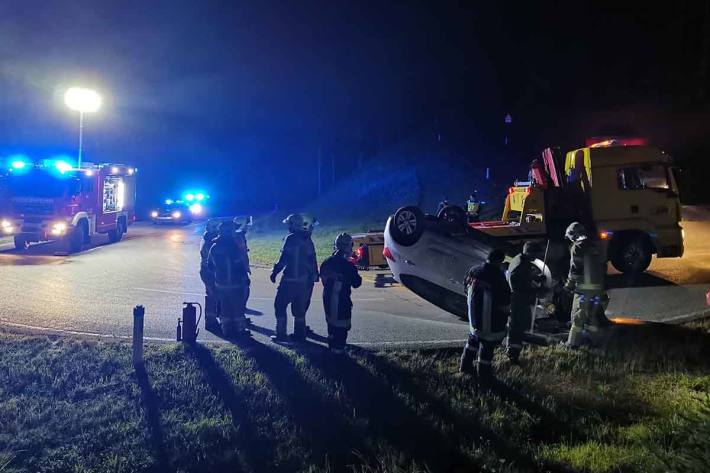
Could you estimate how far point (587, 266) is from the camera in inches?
273

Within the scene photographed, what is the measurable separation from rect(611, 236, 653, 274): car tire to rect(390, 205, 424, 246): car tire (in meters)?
6.30

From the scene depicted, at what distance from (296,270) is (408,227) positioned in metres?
2.05

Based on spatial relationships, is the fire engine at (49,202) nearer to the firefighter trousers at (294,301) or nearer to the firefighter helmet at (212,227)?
→ the firefighter helmet at (212,227)

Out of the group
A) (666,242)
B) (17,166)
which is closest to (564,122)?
(666,242)

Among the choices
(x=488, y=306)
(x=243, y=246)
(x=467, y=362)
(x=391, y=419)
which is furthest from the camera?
(x=243, y=246)

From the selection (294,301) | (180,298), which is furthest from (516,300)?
(180,298)

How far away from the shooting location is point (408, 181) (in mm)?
29422

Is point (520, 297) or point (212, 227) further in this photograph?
point (212, 227)

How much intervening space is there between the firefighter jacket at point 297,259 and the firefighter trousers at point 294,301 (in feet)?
0.26

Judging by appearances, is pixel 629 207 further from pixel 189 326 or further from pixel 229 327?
pixel 189 326

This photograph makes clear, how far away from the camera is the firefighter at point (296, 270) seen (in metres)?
7.04

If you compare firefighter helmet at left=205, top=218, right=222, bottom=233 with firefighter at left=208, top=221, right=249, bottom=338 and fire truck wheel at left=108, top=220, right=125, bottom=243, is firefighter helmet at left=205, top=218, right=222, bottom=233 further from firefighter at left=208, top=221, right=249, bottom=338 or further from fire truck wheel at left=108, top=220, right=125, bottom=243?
fire truck wheel at left=108, top=220, right=125, bottom=243

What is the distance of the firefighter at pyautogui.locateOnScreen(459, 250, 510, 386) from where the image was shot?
19.0ft

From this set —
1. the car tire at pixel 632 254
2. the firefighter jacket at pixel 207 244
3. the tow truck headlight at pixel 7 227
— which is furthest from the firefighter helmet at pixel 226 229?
the tow truck headlight at pixel 7 227
